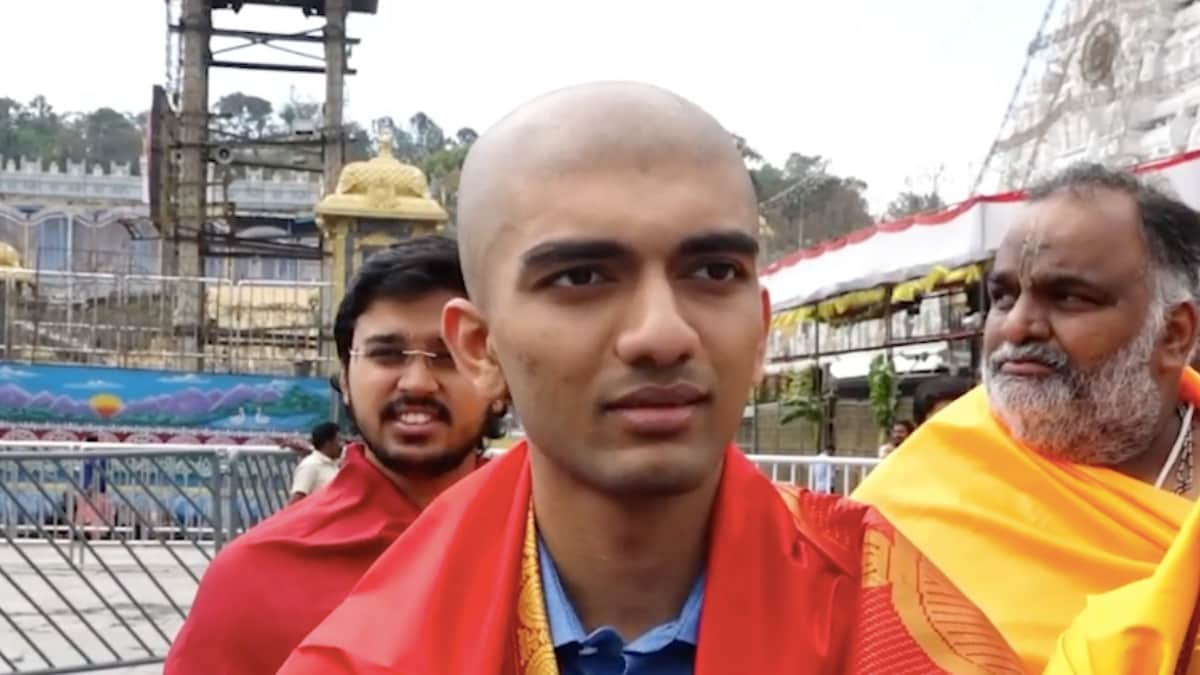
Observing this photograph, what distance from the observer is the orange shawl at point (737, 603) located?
126 centimetres

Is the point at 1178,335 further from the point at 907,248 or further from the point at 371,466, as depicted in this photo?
the point at 907,248

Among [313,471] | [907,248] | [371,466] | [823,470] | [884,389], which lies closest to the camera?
[371,466]

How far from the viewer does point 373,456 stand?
258 cm

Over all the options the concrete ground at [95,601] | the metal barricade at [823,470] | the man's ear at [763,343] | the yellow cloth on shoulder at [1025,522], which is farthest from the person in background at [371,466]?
the metal barricade at [823,470]

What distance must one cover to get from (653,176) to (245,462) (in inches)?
232

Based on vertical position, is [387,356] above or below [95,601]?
above

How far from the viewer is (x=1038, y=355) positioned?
227cm

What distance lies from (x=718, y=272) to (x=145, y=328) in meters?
16.6

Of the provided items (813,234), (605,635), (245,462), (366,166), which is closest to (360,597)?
(605,635)

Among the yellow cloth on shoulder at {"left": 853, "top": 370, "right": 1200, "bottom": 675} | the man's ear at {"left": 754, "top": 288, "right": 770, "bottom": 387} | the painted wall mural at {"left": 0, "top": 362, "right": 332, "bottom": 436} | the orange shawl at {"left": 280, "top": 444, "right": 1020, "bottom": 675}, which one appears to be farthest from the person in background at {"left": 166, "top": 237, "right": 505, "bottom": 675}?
the painted wall mural at {"left": 0, "top": 362, "right": 332, "bottom": 436}

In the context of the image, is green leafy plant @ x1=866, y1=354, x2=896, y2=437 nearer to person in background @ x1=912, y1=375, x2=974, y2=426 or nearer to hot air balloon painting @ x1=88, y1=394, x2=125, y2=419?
person in background @ x1=912, y1=375, x2=974, y2=426

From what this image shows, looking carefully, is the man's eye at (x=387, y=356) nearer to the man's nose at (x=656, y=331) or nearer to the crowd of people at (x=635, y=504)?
the crowd of people at (x=635, y=504)

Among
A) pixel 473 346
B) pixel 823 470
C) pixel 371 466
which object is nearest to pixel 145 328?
pixel 823 470

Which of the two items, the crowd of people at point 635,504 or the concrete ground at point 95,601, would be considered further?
the concrete ground at point 95,601
